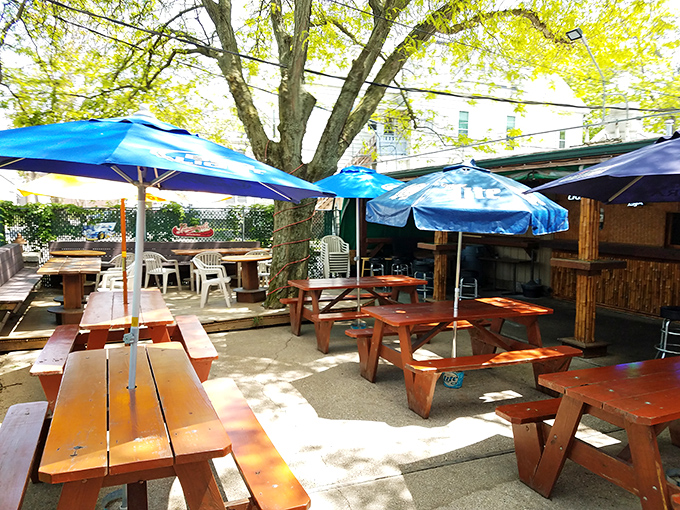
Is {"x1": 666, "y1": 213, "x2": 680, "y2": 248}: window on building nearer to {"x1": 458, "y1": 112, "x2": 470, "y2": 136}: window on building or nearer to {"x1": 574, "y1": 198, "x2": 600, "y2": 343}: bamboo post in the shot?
{"x1": 574, "y1": 198, "x2": 600, "y2": 343}: bamboo post

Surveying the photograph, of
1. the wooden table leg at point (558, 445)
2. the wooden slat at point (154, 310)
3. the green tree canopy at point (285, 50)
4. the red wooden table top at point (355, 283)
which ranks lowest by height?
the wooden table leg at point (558, 445)

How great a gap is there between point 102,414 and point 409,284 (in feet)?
17.2

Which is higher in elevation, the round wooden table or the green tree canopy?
the green tree canopy

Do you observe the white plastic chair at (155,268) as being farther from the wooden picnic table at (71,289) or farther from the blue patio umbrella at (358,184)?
the blue patio umbrella at (358,184)

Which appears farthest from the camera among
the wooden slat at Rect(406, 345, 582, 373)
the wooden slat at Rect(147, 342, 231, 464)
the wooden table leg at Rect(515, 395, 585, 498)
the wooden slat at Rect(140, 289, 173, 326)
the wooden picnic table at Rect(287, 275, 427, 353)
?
the wooden picnic table at Rect(287, 275, 427, 353)

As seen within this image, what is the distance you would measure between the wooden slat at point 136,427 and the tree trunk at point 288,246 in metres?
5.47

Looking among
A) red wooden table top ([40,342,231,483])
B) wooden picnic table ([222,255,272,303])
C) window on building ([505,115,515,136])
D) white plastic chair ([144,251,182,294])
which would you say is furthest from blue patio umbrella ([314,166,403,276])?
window on building ([505,115,515,136])

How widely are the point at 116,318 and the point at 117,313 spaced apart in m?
0.26

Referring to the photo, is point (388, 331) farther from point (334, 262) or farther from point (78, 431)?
point (334, 262)

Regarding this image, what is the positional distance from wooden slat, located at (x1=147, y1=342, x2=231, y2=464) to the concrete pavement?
777mm

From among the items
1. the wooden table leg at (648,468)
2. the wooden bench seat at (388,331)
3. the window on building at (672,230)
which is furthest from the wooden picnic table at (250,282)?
the wooden table leg at (648,468)

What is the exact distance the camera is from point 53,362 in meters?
4.15

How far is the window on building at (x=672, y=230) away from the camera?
868cm

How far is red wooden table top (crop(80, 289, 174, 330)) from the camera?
4457mm
